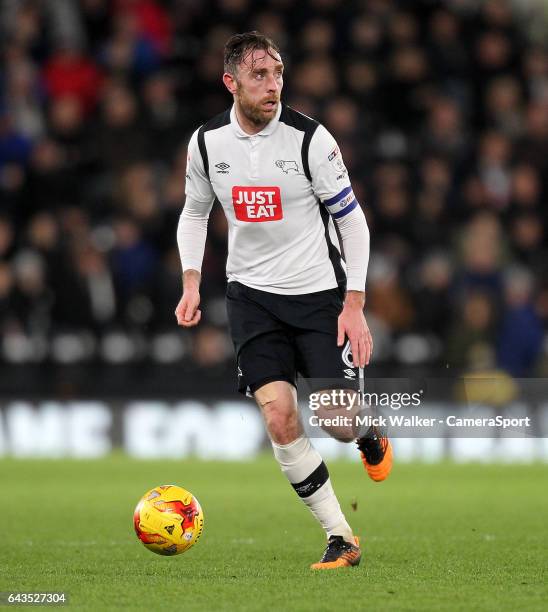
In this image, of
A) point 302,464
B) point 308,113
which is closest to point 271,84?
point 302,464

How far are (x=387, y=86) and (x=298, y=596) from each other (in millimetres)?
11359

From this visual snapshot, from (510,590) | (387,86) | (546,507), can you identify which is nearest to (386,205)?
(387,86)

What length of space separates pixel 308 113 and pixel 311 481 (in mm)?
9101

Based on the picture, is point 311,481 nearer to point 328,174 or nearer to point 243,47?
point 328,174

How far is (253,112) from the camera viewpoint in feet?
20.7

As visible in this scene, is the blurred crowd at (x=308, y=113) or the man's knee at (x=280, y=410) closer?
the man's knee at (x=280, y=410)

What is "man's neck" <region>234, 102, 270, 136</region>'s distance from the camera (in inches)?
251

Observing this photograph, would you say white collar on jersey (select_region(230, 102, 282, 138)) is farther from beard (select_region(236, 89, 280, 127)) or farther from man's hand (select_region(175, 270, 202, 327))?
man's hand (select_region(175, 270, 202, 327))

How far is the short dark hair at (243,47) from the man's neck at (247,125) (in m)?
0.19

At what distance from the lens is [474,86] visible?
54.1 feet

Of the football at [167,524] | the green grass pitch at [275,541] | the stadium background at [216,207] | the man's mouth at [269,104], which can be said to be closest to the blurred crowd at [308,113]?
the stadium background at [216,207]

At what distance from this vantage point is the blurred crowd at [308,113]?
13.9 meters

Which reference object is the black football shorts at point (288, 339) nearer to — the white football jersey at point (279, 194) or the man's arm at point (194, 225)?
the white football jersey at point (279, 194)

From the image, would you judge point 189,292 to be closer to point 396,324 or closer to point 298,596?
point 298,596
